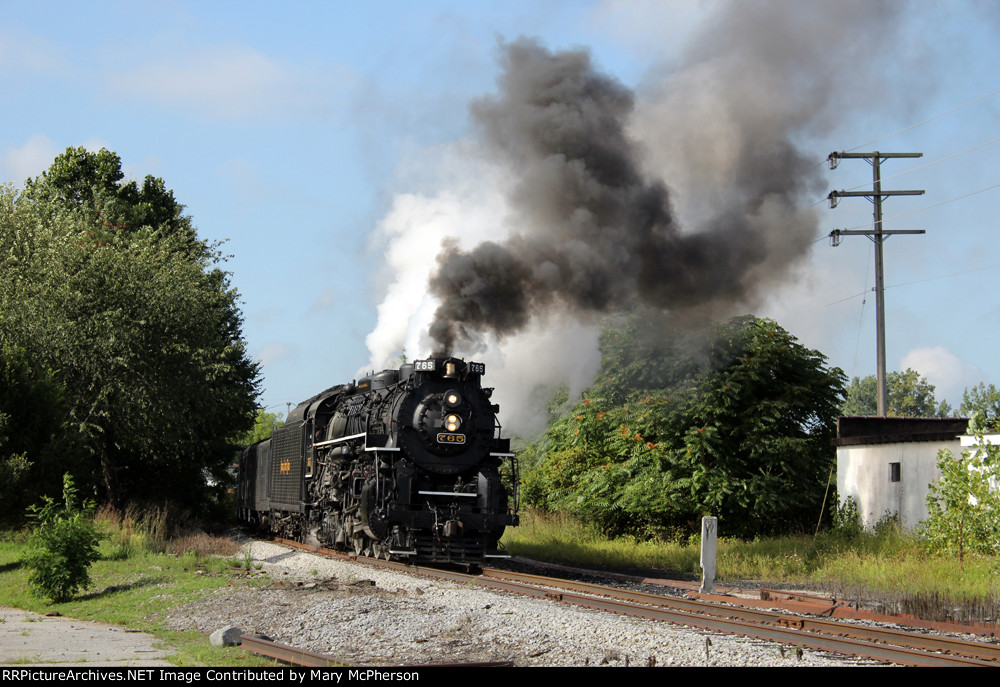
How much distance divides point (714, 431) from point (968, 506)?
6.49 meters

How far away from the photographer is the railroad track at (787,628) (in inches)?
339

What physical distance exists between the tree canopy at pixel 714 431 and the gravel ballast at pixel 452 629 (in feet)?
33.5

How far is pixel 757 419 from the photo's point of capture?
22391mm

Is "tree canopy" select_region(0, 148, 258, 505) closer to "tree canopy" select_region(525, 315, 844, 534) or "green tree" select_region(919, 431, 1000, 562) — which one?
"tree canopy" select_region(525, 315, 844, 534)

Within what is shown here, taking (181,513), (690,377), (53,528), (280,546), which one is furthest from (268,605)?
(181,513)

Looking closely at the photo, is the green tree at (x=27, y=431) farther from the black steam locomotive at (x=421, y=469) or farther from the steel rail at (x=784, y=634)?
the steel rail at (x=784, y=634)

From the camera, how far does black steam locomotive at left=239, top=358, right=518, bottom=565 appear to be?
15.8m

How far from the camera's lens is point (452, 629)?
9617 millimetres

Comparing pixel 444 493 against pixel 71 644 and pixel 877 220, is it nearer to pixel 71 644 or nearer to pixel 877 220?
pixel 71 644

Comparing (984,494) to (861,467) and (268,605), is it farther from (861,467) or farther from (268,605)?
(268,605)

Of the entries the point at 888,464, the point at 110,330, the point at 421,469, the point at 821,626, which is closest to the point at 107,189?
the point at 110,330

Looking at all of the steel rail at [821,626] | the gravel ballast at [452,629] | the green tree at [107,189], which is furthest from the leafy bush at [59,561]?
the green tree at [107,189]

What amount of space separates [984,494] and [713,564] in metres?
5.54

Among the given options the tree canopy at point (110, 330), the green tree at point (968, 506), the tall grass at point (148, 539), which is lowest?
the tall grass at point (148, 539)
